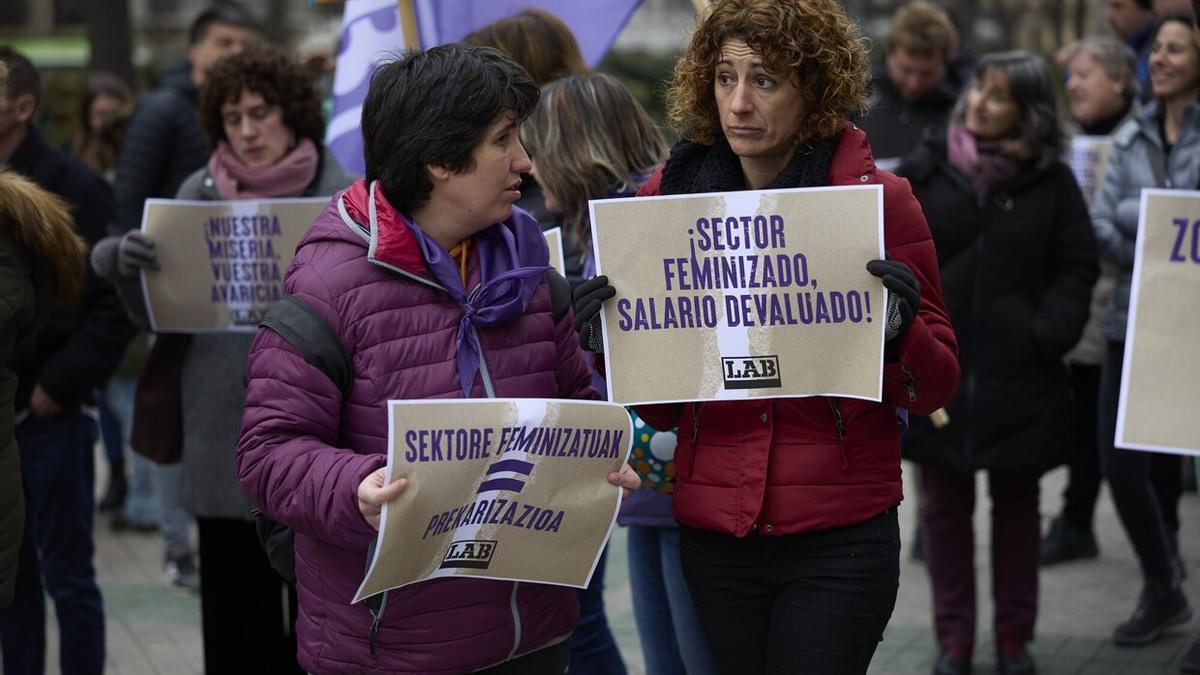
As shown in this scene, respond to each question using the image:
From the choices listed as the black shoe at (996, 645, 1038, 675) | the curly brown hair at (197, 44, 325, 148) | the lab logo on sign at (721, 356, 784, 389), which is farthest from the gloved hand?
the black shoe at (996, 645, 1038, 675)

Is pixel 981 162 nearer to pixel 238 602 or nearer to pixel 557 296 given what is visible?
pixel 557 296

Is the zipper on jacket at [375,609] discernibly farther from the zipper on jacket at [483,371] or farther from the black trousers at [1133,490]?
the black trousers at [1133,490]

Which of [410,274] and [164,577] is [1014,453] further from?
[164,577]

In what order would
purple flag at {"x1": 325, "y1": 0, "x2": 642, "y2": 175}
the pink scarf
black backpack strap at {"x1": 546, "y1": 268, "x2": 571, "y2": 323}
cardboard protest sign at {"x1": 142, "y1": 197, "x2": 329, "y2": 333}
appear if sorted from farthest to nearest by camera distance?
purple flag at {"x1": 325, "y1": 0, "x2": 642, "y2": 175} → the pink scarf → cardboard protest sign at {"x1": 142, "y1": 197, "x2": 329, "y2": 333} → black backpack strap at {"x1": 546, "y1": 268, "x2": 571, "y2": 323}

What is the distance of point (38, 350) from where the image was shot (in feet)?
15.3

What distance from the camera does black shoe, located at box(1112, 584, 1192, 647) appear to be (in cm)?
564

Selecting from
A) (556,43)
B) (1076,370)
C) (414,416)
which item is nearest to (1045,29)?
(1076,370)

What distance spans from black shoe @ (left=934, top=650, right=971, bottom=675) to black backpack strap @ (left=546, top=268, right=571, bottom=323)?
271 centimetres

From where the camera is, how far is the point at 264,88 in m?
4.64

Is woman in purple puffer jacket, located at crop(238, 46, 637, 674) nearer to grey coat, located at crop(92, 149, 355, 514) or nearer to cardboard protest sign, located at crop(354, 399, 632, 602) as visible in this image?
cardboard protest sign, located at crop(354, 399, 632, 602)

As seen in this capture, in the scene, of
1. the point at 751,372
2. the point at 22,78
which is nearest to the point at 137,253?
the point at 22,78

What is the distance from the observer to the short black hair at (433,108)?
2891 mm

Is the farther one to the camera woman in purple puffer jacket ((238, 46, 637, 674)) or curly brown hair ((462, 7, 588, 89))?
curly brown hair ((462, 7, 588, 89))

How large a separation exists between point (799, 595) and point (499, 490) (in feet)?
2.32
